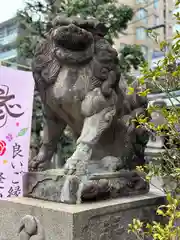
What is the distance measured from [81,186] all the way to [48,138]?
2.30 ft

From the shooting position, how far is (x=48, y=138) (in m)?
3.01

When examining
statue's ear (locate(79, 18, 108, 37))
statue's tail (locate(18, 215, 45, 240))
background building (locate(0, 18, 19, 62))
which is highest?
background building (locate(0, 18, 19, 62))

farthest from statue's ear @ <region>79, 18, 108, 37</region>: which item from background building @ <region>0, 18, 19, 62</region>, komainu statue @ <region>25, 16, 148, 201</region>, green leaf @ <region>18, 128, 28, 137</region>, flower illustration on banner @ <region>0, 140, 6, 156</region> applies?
background building @ <region>0, 18, 19, 62</region>

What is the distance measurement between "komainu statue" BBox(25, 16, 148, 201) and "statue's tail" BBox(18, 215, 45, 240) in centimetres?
38

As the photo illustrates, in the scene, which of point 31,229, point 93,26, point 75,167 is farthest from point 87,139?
point 93,26

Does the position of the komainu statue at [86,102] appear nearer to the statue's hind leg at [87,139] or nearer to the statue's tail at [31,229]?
the statue's hind leg at [87,139]

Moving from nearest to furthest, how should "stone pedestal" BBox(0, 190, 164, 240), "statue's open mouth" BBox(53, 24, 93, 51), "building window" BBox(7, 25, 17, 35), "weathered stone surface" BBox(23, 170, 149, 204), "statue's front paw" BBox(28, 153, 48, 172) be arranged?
"stone pedestal" BBox(0, 190, 164, 240) < "weathered stone surface" BBox(23, 170, 149, 204) < "statue's open mouth" BBox(53, 24, 93, 51) < "statue's front paw" BBox(28, 153, 48, 172) < "building window" BBox(7, 25, 17, 35)

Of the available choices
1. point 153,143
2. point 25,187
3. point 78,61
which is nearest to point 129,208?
point 25,187

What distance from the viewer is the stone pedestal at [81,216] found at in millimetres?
2271

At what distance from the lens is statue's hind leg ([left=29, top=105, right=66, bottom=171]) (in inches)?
116

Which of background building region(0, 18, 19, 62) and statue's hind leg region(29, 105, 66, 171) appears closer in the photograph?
statue's hind leg region(29, 105, 66, 171)

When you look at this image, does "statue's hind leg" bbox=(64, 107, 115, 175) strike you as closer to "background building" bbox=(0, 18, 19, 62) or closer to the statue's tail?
the statue's tail

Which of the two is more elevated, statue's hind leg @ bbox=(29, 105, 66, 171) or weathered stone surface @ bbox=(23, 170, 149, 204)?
statue's hind leg @ bbox=(29, 105, 66, 171)

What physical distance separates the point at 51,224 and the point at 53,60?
1244 millimetres
